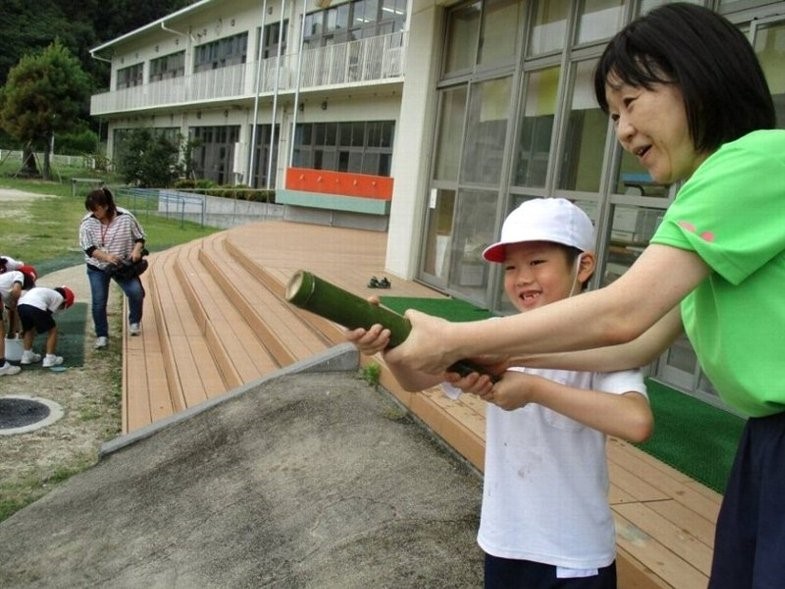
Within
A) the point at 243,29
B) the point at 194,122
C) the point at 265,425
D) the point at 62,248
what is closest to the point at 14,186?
the point at 194,122

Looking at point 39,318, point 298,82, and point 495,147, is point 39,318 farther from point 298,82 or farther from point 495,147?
point 298,82

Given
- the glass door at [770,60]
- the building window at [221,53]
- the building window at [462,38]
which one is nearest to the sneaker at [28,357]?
the building window at [462,38]

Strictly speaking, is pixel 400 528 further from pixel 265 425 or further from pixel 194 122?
pixel 194 122

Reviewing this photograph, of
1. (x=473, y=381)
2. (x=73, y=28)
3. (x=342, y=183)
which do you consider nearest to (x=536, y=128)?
(x=473, y=381)

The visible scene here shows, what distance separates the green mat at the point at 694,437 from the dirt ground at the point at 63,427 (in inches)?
147

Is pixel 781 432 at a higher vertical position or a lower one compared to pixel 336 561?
higher

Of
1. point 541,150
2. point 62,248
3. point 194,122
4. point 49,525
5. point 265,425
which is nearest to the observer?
point 49,525

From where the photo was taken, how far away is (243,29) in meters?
28.2

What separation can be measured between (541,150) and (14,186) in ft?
102

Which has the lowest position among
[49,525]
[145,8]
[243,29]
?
[49,525]

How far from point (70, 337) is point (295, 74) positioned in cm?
1808

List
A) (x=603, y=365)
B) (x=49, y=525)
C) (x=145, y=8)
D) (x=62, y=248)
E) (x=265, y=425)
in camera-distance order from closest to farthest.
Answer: (x=603, y=365) < (x=49, y=525) < (x=265, y=425) < (x=62, y=248) < (x=145, y=8)

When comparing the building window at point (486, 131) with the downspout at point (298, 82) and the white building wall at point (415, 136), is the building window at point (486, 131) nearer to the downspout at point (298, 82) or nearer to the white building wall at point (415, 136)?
the white building wall at point (415, 136)

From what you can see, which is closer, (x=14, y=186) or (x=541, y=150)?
(x=541, y=150)
